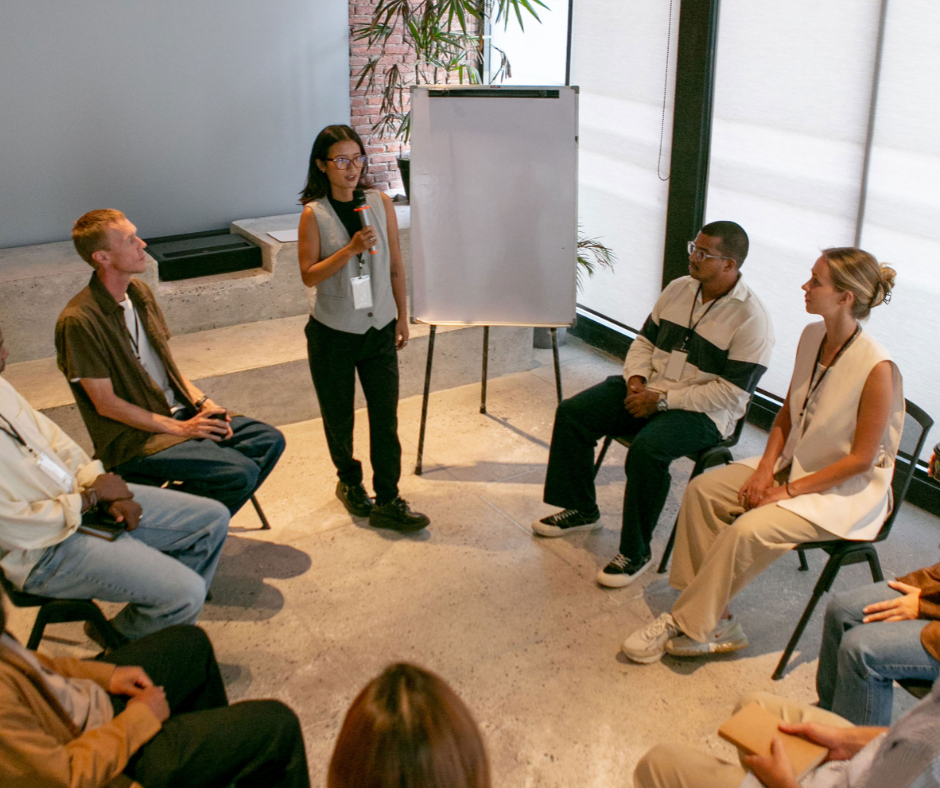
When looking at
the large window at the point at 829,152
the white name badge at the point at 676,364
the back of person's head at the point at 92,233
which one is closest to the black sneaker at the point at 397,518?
the white name badge at the point at 676,364

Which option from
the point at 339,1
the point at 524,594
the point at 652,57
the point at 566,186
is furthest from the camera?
the point at 339,1

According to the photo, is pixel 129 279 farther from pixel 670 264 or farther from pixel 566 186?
pixel 670 264

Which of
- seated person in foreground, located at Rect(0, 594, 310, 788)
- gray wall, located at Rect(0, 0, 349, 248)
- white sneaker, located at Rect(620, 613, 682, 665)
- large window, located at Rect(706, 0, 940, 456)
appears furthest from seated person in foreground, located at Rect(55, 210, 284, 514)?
large window, located at Rect(706, 0, 940, 456)

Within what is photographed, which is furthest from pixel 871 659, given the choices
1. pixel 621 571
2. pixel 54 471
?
pixel 54 471

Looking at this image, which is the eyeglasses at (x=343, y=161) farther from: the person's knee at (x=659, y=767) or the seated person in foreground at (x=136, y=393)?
the person's knee at (x=659, y=767)

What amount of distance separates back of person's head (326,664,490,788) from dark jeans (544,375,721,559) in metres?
2.01

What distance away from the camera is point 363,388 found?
3.37 meters

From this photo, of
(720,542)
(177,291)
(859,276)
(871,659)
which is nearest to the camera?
(871,659)

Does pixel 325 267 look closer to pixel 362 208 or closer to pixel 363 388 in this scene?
pixel 362 208

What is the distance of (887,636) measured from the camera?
2.17 meters

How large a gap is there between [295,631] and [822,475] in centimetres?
176

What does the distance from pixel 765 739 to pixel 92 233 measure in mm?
2340

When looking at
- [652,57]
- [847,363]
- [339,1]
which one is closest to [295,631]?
[847,363]

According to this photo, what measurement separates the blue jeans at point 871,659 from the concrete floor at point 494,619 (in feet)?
1.25
